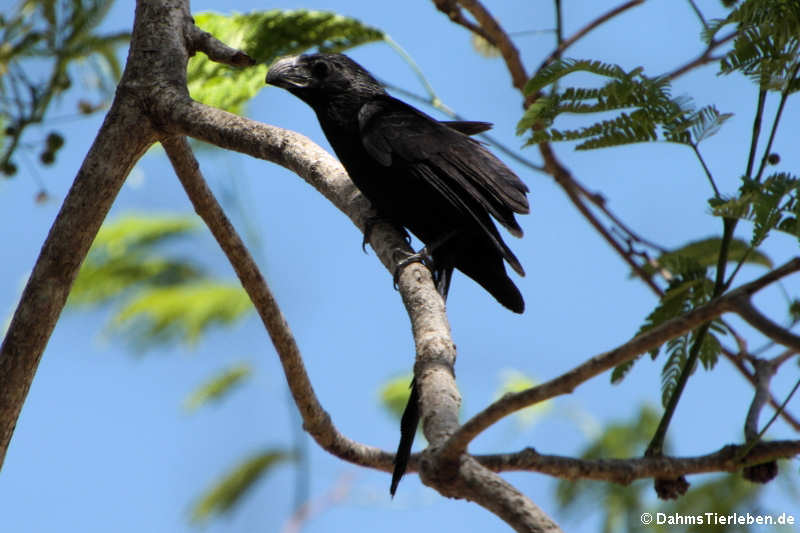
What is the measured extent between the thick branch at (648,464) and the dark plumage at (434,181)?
69 centimetres

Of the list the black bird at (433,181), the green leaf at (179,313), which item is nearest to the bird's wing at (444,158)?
the black bird at (433,181)

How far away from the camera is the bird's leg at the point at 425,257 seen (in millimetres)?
2467

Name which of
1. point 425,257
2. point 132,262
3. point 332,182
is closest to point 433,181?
point 425,257

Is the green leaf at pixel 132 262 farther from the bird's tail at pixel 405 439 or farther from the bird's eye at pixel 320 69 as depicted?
the bird's tail at pixel 405 439

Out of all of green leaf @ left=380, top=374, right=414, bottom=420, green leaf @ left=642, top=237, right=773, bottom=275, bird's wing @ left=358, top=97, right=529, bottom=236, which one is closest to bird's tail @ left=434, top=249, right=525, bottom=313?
bird's wing @ left=358, top=97, right=529, bottom=236

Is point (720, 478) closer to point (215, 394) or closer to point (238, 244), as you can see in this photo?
point (238, 244)

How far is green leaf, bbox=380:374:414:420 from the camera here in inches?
342

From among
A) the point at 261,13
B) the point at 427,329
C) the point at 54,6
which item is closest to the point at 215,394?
the point at 54,6

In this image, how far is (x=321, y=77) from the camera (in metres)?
3.79

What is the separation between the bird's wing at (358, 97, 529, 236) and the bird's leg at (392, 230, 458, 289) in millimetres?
182

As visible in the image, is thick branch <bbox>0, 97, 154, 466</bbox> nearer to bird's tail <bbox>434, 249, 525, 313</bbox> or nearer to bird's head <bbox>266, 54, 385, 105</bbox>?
bird's head <bbox>266, 54, 385, 105</bbox>

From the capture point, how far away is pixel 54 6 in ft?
14.8

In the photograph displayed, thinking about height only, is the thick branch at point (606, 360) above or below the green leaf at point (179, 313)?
below

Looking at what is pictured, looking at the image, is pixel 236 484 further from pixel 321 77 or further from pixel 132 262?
pixel 321 77
